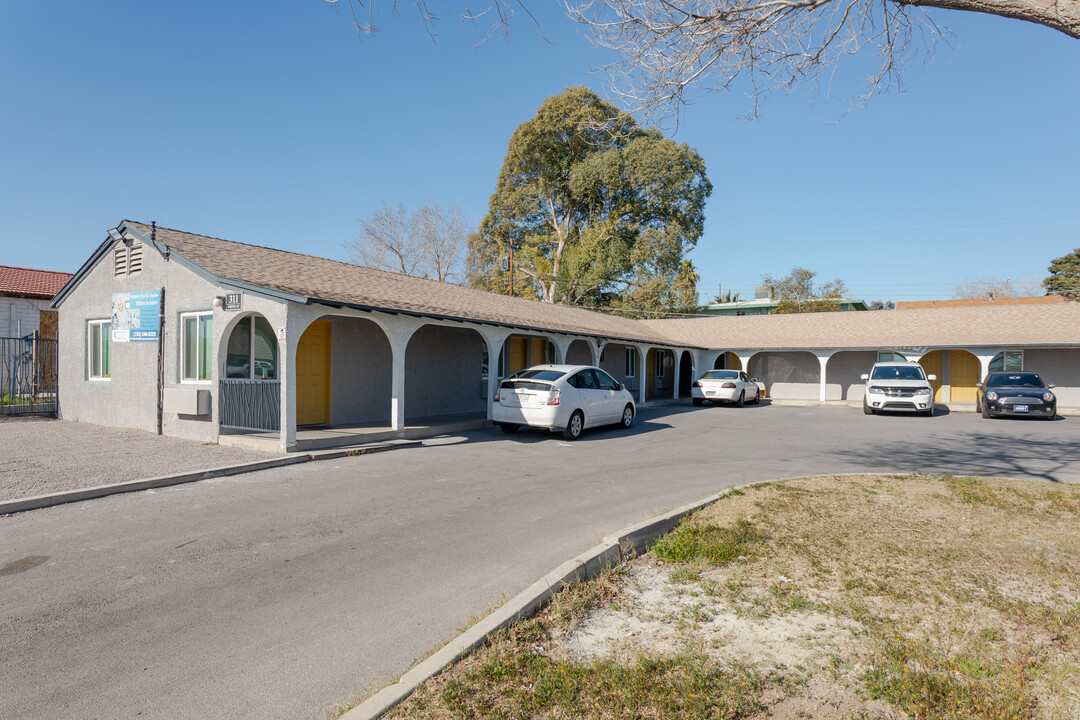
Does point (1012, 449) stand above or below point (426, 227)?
below

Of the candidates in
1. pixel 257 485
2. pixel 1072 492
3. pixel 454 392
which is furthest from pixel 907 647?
pixel 454 392

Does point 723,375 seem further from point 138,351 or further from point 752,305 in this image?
point 752,305

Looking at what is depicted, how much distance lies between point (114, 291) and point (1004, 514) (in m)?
17.0

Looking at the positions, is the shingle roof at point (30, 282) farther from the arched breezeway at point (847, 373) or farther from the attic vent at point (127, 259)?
the arched breezeway at point (847, 373)

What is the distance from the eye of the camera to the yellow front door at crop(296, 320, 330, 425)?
13180mm

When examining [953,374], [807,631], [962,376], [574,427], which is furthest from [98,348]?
[962,376]

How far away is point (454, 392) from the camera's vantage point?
1723cm

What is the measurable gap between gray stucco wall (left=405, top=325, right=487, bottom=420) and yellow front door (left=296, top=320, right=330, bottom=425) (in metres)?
2.29

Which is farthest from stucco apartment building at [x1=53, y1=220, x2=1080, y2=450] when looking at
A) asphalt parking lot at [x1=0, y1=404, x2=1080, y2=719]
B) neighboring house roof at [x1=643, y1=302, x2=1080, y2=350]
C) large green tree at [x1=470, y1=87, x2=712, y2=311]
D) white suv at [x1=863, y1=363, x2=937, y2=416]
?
large green tree at [x1=470, y1=87, x2=712, y2=311]

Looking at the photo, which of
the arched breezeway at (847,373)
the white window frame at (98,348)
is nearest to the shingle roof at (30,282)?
the white window frame at (98,348)

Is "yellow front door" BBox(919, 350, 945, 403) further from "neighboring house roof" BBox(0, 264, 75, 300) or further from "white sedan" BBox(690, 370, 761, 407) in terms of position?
"neighboring house roof" BBox(0, 264, 75, 300)

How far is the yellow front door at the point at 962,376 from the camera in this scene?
84.4 feet

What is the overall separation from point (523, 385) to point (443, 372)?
4210mm

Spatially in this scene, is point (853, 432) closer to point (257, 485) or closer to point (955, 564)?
point (955, 564)
